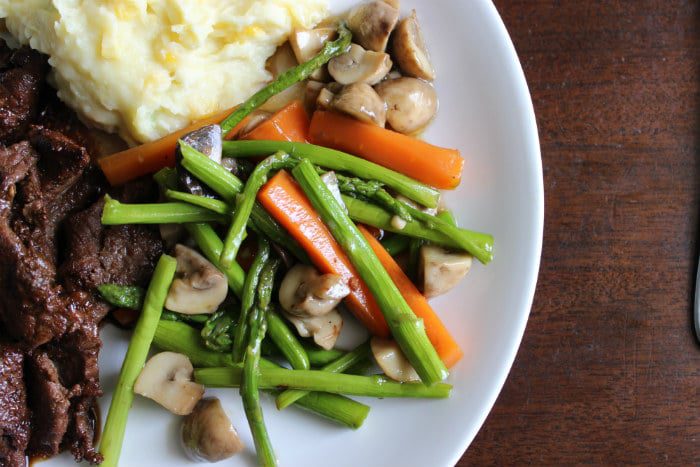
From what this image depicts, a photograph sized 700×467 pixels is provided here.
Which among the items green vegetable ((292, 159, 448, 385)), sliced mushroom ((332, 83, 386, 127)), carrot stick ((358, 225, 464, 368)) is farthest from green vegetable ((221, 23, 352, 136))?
carrot stick ((358, 225, 464, 368))

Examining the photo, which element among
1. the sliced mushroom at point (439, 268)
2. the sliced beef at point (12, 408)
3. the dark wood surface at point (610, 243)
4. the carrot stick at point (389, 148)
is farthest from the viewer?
the dark wood surface at point (610, 243)

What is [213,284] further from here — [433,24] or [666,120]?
[666,120]

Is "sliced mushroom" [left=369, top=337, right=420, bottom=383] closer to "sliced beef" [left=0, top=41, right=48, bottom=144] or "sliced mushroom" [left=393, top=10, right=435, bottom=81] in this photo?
"sliced mushroom" [left=393, top=10, right=435, bottom=81]

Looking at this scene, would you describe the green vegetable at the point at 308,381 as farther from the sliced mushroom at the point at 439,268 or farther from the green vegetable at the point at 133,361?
the sliced mushroom at the point at 439,268

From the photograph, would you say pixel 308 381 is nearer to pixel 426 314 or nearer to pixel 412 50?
pixel 426 314

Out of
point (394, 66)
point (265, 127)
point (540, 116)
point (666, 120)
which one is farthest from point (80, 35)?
point (666, 120)

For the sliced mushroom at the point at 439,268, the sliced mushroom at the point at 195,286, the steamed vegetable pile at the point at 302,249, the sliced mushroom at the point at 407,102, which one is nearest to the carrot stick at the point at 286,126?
the steamed vegetable pile at the point at 302,249

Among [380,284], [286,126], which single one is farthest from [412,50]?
[380,284]
